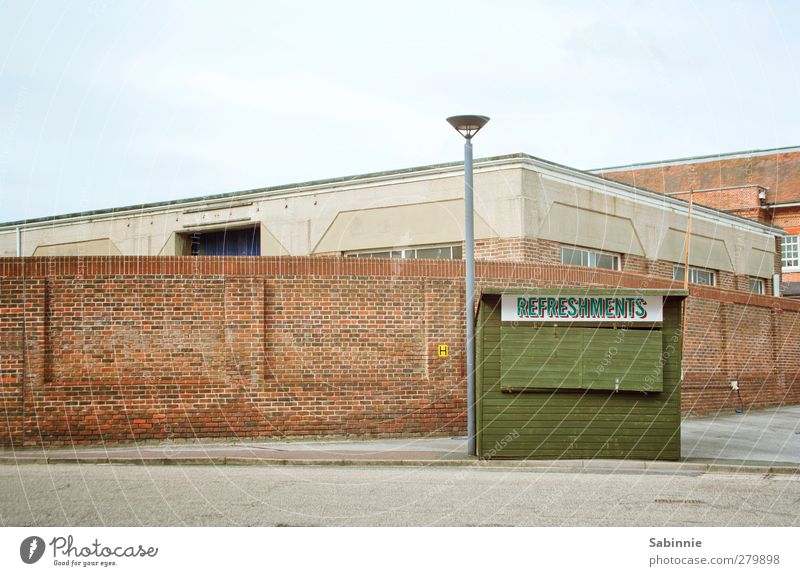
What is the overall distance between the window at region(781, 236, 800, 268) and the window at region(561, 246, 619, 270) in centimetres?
2899

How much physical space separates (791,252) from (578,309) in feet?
132

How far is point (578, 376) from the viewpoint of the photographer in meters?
13.4

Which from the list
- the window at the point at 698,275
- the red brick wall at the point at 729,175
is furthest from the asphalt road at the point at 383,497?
the red brick wall at the point at 729,175

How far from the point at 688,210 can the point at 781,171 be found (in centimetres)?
2588

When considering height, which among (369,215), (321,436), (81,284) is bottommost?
(321,436)

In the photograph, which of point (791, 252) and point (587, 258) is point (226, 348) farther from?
point (791, 252)

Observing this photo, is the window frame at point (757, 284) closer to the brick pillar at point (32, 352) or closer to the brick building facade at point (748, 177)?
the brick building facade at point (748, 177)

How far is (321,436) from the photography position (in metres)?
16.3

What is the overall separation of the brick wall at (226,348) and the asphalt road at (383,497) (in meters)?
3.47

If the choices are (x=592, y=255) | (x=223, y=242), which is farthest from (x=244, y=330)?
(x=223, y=242)

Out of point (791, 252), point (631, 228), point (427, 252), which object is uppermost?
point (791, 252)
